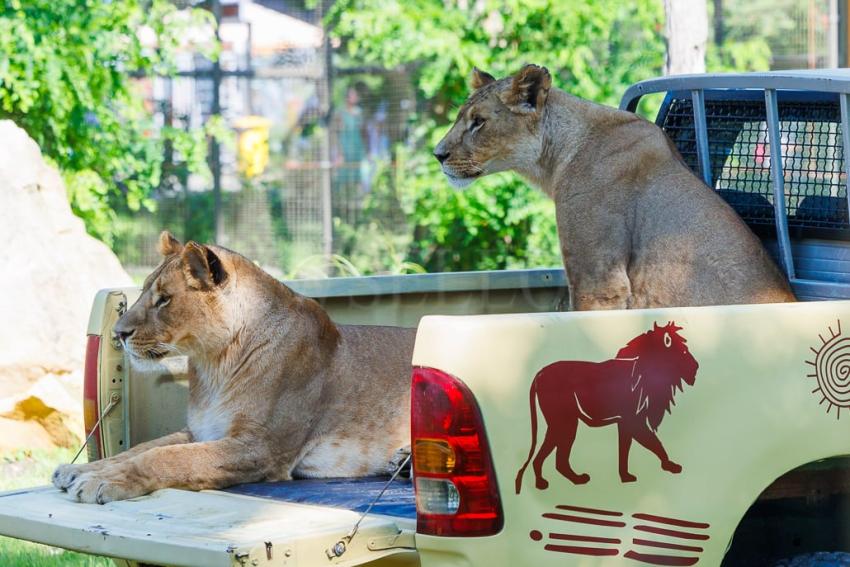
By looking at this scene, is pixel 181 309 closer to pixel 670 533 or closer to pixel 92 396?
pixel 92 396

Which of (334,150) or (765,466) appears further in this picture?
(334,150)

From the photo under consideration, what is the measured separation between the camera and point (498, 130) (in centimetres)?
564

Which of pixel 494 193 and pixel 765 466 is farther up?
pixel 765 466

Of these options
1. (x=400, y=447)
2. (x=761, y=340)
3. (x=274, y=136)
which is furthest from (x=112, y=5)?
(x=761, y=340)

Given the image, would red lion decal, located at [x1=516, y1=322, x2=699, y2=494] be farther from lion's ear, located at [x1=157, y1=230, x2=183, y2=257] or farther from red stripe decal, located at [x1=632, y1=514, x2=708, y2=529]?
lion's ear, located at [x1=157, y1=230, x2=183, y2=257]

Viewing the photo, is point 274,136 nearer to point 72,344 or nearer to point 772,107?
point 72,344

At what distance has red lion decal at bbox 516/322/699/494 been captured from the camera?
3086 mm

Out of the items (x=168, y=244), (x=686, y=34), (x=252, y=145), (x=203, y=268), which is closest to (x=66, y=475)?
(x=203, y=268)

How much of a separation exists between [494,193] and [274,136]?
3.04 meters

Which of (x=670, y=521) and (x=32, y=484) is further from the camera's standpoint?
(x=32, y=484)

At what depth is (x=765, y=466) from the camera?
328cm

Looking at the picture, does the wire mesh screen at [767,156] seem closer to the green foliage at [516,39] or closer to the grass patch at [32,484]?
the grass patch at [32,484]

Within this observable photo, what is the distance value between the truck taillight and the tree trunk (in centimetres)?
690

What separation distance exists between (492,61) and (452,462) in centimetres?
937
